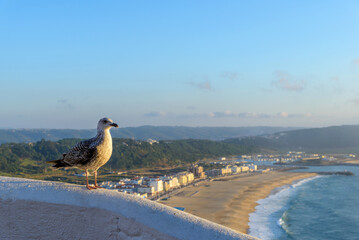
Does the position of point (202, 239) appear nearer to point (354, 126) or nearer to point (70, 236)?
point (70, 236)

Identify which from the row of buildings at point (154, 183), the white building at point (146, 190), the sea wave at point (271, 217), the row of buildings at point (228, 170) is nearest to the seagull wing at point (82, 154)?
the sea wave at point (271, 217)

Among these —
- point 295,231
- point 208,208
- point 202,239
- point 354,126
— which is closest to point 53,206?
point 202,239

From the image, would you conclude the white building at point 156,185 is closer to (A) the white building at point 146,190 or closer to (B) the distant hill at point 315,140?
(A) the white building at point 146,190

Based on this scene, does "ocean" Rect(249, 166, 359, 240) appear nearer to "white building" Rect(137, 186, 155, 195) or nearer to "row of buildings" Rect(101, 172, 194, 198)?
"white building" Rect(137, 186, 155, 195)

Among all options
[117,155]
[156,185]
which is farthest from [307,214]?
[117,155]

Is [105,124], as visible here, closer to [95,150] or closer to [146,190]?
[95,150]

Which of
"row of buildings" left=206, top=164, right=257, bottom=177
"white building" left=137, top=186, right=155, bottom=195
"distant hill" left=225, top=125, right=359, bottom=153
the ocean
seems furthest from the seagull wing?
"distant hill" left=225, top=125, right=359, bottom=153

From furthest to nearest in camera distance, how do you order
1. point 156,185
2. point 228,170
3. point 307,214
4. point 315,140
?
point 315,140
point 228,170
point 156,185
point 307,214
